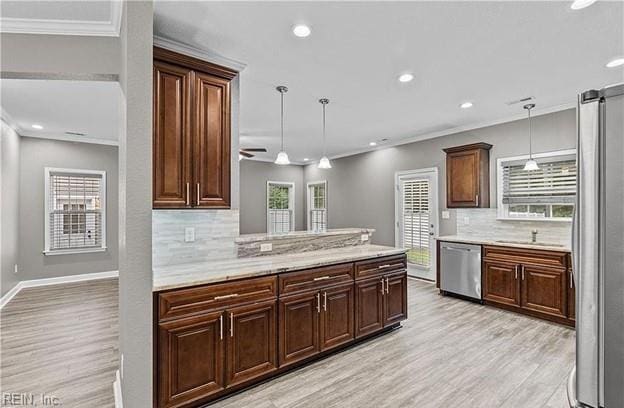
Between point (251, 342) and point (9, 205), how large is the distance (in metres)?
5.25

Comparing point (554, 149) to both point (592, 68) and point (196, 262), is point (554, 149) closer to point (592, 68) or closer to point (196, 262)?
point (592, 68)

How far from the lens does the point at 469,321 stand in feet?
12.9

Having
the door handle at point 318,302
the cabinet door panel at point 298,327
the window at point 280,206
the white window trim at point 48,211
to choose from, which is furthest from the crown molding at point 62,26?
the window at point 280,206

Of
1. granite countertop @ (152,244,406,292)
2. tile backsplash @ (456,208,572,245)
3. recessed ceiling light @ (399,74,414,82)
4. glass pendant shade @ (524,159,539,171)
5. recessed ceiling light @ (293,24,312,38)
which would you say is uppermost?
recessed ceiling light @ (399,74,414,82)

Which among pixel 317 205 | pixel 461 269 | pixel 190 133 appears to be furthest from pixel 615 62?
pixel 317 205

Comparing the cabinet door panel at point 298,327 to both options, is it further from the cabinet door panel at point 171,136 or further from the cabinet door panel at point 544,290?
the cabinet door panel at point 544,290

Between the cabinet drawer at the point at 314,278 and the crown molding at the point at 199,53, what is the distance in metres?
2.07

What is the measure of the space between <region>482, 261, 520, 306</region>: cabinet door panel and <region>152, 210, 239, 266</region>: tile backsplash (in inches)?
144

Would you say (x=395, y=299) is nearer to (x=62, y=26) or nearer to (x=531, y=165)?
(x=531, y=165)

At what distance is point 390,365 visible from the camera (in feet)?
9.25

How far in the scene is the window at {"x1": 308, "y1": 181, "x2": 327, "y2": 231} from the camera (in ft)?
29.6

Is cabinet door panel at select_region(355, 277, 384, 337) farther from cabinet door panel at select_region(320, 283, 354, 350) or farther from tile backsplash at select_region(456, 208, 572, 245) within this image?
tile backsplash at select_region(456, 208, 572, 245)

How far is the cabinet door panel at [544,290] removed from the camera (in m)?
3.77

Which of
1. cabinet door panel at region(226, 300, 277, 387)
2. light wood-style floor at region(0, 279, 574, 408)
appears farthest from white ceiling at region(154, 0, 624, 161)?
light wood-style floor at region(0, 279, 574, 408)
